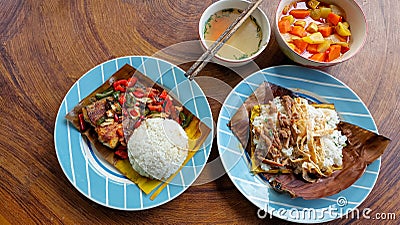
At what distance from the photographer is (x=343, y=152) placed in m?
1.81

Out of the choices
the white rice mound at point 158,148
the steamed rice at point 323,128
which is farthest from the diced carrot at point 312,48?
the white rice mound at point 158,148

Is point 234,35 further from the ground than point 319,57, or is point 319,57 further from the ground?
point 234,35

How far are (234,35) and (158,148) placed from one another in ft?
2.00

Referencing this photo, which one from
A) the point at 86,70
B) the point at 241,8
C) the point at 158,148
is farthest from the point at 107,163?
the point at 241,8

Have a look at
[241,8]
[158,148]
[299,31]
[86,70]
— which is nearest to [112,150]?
[158,148]

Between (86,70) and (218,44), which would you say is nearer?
(218,44)

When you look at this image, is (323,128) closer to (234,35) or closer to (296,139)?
(296,139)

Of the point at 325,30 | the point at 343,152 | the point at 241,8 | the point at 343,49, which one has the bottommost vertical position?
the point at 343,152

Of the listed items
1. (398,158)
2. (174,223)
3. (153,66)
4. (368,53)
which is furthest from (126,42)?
(398,158)

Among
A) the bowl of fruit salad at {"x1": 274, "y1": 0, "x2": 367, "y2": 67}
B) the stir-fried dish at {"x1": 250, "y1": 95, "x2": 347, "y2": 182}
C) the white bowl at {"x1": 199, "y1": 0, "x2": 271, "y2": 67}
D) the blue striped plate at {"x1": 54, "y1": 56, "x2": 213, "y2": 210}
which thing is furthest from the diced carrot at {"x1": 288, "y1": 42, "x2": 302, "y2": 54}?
the blue striped plate at {"x1": 54, "y1": 56, "x2": 213, "y2": 210}

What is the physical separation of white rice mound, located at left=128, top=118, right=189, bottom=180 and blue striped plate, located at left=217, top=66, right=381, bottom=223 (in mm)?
171

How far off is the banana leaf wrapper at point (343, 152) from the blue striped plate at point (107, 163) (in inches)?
6.1

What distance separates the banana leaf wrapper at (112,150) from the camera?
5.54 feet

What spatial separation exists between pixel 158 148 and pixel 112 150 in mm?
195
